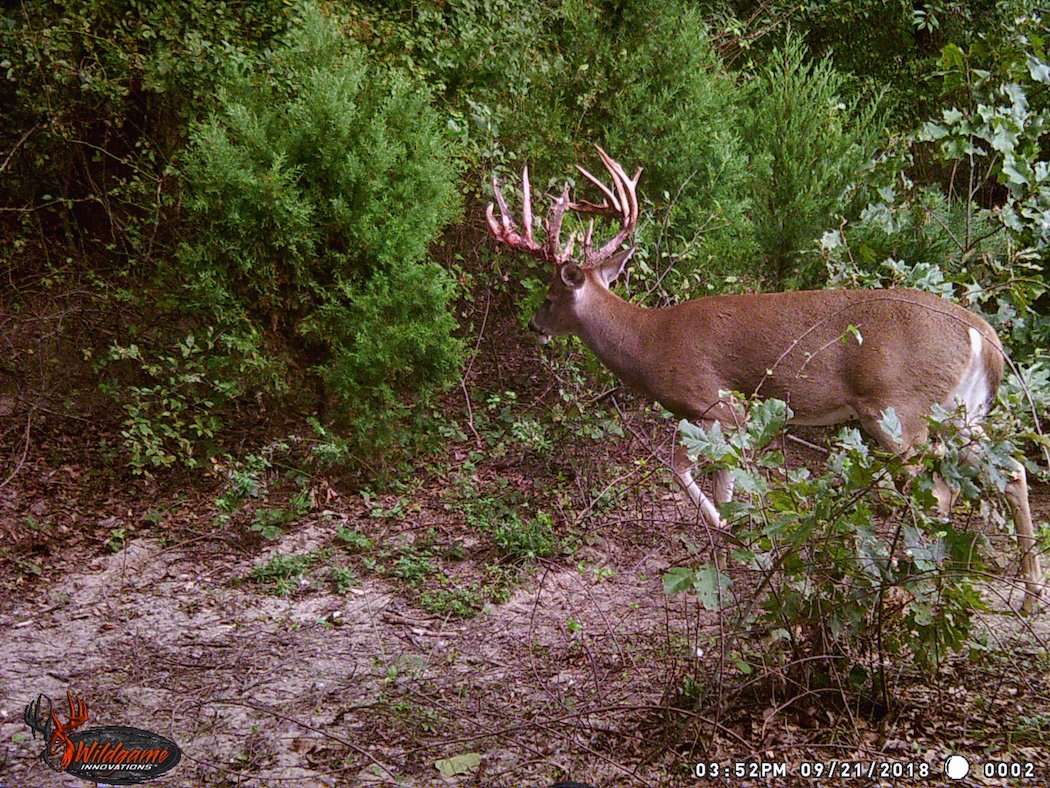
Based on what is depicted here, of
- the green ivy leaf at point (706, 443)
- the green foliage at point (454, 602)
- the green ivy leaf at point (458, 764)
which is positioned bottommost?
the green foliage at point (454, 602)

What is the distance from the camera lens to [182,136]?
330 inches

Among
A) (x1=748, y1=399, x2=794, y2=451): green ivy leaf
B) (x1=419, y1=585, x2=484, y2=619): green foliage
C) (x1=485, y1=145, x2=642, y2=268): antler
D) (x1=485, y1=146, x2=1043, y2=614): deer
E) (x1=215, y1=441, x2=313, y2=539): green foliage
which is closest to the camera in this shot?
(x1=748, y1=399, x2=794, y2=451): green ivy leaf

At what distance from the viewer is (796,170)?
8961mm

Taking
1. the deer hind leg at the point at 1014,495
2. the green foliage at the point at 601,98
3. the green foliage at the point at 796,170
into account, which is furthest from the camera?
the green foliage at the point at 796,170

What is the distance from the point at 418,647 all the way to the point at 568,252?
310 centimetres

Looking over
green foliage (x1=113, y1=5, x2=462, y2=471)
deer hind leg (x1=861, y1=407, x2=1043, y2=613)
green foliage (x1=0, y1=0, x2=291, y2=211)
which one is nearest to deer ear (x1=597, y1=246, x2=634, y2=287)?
green foliage (x1=113, y1=5, x2=462, y2=471)

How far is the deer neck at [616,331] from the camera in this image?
23.3 feet

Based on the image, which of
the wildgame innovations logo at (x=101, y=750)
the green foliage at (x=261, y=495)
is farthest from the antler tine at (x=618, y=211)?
the wildgame innovations logo at (x=101, y=750)

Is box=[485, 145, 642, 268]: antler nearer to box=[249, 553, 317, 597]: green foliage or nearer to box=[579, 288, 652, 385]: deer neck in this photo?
box=[579, 288, 652, 385]: deer neck

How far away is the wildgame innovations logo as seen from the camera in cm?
404

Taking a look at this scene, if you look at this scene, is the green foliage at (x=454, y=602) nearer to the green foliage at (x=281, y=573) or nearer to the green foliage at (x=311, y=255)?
the green foliage at (x=281, y=573)

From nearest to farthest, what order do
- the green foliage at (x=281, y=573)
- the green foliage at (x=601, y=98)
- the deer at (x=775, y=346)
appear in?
the deer at (x=775, y=346) → the green foliage at (x=281, y=573) → the green foliage at (x=601, y=98)

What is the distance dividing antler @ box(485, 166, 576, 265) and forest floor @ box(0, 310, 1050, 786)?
1229 mm

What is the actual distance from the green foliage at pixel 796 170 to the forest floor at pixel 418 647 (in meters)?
1.98
